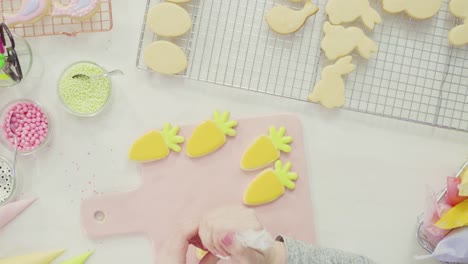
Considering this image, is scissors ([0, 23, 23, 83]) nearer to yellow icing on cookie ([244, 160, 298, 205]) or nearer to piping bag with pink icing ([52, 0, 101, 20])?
piping bag with pink icing ([52, 0, 101, 20])

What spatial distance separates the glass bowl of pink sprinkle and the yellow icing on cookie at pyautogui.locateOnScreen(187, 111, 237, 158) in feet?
0.99

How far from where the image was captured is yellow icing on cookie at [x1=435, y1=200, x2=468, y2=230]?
3.74 feet

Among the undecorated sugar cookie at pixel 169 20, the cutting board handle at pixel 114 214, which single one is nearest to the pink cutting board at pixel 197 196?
the cutting board handle at pixel 114 214

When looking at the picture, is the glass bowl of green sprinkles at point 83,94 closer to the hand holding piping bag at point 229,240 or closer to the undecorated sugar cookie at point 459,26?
the hand holding piping bag at point 229,240

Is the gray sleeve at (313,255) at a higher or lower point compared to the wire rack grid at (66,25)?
lower

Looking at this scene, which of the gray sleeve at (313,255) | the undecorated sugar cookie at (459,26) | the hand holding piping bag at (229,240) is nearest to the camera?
the hand holding piping bag at (229,240)

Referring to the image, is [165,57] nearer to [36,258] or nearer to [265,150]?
[265,150]

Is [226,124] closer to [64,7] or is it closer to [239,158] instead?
[239,158]

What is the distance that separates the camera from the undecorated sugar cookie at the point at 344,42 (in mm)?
1230

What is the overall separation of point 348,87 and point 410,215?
297 mm

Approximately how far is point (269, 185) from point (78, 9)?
523 mm

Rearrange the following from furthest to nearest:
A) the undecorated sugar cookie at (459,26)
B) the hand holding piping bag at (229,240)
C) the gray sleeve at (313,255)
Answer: the undecorated sugar cookie at (459,26) → the gray sleeve at (313,255) → the hand holding piping bag at (229,240)

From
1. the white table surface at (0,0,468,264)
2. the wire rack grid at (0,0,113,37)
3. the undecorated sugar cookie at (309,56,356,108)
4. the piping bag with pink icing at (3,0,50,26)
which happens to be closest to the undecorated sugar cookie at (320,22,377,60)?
the undecorated sugar cookie at (309,56,356,108)

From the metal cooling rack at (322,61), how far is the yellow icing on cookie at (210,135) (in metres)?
0.08
